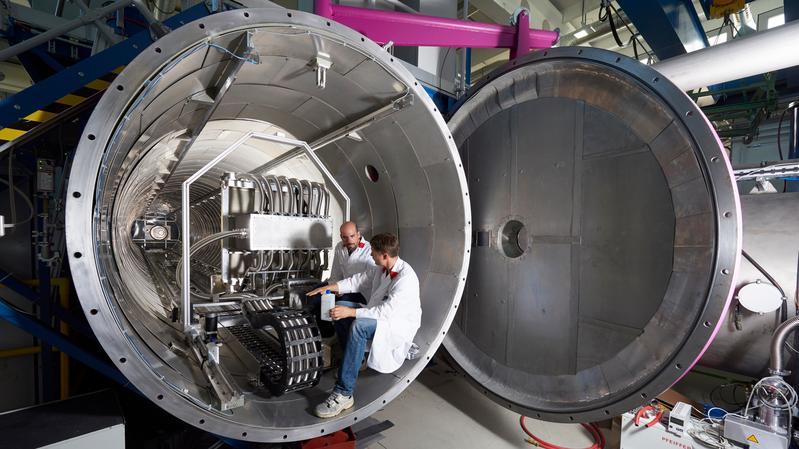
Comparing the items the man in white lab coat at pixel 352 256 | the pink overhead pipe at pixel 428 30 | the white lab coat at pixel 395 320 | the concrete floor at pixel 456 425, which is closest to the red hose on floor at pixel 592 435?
the concrete floor at pixel 456 425

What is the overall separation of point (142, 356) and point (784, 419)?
3.51 m

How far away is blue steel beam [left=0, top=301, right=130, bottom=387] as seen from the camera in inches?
65.9

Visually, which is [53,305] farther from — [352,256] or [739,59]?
[739,59]

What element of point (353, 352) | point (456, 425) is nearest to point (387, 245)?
point (353, 352)

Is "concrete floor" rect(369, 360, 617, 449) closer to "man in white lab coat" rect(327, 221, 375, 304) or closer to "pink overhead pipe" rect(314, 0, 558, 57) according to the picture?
"man in white lab coat" rect(327, 221, 375, 304)

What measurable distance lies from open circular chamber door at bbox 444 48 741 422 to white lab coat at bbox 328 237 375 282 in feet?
2.93

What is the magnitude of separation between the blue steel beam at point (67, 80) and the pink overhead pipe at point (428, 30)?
981 mm

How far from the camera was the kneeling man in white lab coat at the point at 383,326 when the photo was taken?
7.48 feet

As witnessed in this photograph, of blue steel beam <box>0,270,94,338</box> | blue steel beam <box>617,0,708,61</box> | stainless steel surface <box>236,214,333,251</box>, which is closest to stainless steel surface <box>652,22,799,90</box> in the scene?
blue steel beam <box>617,0,708,61</box>

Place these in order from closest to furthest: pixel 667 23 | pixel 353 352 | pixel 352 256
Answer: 1. pixel 353 352
2. pixel 667 23
3. pixel 352 256

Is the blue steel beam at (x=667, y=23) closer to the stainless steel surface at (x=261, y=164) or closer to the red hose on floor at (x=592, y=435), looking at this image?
the stainless steel surface at (x=261, y=164)

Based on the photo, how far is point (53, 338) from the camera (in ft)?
5.74

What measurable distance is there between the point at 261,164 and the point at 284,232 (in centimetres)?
114

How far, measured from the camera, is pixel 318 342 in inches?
92.0
